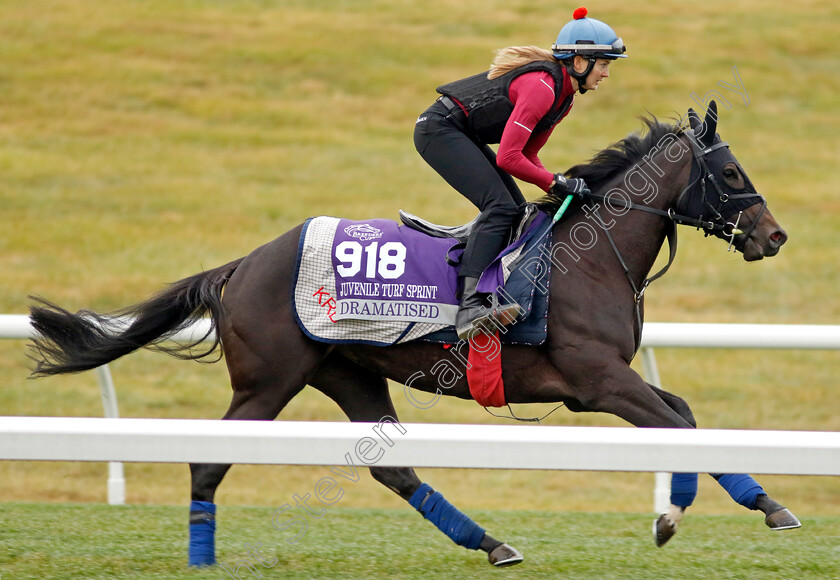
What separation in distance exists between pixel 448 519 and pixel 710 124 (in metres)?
1.87

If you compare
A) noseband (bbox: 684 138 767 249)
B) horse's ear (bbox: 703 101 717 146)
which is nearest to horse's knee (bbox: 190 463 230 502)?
noseband (bbox: 684 138 767 249)

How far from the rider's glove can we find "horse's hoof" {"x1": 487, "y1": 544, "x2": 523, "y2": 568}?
1.39 meters

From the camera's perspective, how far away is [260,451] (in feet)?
8.52

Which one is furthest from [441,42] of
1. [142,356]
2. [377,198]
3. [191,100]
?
[142,356]

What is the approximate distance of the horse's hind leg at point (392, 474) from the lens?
13.4ft

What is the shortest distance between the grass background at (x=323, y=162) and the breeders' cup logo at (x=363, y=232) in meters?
3.07

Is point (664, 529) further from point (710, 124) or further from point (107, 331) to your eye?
point (107, 331)

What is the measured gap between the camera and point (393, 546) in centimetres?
431

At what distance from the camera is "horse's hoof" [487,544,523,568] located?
13.0ft

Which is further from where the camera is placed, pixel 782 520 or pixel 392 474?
pixel 392 474

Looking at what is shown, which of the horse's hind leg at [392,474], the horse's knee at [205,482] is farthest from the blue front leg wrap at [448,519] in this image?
the horse's knee at [205,482]

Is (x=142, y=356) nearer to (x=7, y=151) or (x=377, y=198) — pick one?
(x=377, y=198)

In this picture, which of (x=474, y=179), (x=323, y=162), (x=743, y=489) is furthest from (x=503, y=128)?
(x=323, y=162)

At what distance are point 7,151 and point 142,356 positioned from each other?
600 cm
